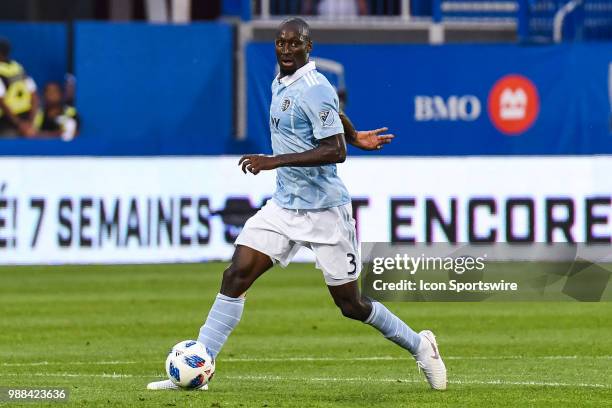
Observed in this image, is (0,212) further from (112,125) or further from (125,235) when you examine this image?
(112,125)

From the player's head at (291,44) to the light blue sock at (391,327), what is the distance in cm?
155

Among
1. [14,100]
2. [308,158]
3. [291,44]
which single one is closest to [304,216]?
[308,158]

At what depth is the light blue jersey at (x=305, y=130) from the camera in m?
9.95

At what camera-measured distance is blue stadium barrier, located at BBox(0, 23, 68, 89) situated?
1061 inches

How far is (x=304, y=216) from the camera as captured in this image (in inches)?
402

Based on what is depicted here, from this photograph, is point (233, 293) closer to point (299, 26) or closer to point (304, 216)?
point (304, 216)

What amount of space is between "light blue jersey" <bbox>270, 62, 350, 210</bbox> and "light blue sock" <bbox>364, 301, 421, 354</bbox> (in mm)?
713

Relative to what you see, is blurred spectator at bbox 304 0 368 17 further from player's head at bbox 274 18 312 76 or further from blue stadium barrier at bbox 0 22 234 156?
player's head at bbox 274 18 312 76

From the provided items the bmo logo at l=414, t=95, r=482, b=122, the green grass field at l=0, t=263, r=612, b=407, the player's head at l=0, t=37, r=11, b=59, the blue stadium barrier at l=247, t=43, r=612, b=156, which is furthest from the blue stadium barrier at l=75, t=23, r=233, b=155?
the green grass field at l=0, t=263, r=612, b=407

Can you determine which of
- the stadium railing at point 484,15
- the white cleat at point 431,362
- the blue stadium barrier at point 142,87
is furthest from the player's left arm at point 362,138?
the stadium railing at point 484,15

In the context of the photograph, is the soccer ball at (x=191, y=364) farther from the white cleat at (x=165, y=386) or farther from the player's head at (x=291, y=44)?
the player's head at (x=291, y=44)

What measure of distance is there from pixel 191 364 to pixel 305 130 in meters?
1.57

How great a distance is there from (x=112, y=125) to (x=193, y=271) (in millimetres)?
6296

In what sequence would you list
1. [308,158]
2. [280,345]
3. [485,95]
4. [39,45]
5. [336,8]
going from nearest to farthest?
[308,158], [280,345], [485,95], [39,45], [336,8]
